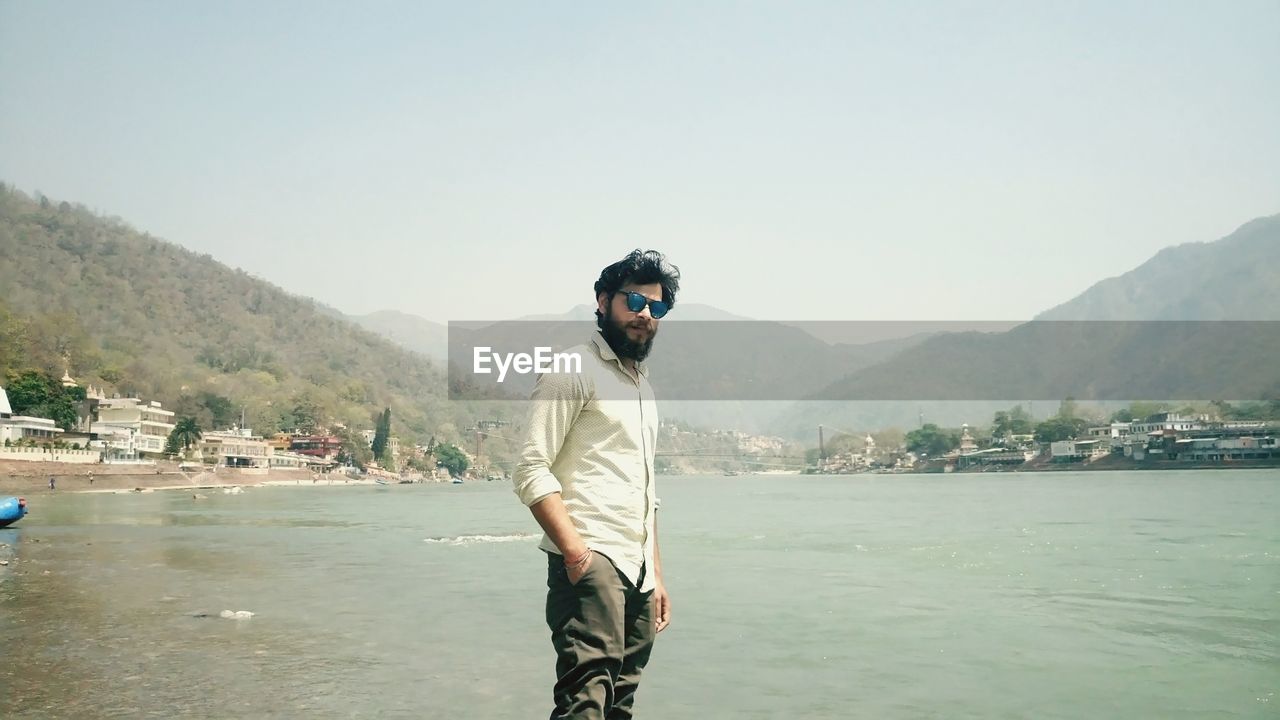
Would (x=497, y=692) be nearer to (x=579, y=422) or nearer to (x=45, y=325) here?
(x=579, y=422)

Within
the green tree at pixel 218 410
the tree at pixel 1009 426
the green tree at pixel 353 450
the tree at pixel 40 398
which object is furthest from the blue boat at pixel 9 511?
the tree at pixel 1009 426

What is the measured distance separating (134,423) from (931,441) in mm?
96833

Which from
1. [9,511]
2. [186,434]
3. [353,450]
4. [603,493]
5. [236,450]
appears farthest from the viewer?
[353,450]

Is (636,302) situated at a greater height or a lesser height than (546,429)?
greater

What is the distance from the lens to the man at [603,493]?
8.61 feet

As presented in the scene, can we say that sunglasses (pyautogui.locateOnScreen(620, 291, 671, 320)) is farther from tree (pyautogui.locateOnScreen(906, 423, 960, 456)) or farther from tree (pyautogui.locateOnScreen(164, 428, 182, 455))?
tree (pyautogui.locateOnScreen(906, 423, 960, 456))

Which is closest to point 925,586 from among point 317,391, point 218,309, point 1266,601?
point 1266,601

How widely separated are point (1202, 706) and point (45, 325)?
109 m

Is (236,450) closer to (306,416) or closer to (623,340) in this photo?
(306,416)

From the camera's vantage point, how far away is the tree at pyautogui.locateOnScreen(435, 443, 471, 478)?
13150cm

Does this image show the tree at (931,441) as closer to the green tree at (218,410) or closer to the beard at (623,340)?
the green tree at (218,410)

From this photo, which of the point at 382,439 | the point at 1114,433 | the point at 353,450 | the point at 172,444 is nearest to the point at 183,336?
the point at 382,439

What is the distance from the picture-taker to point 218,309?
153 m

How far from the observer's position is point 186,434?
89.0 metres
